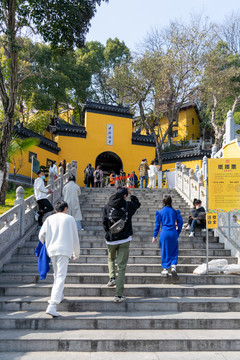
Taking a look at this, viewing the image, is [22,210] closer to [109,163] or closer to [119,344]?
[119,344]

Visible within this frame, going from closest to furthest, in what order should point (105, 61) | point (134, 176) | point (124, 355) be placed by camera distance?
1. point (124, 355)
2. point (134, 176)
3. point (105, 61)

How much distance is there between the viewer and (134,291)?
5.69 m

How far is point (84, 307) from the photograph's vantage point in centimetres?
521

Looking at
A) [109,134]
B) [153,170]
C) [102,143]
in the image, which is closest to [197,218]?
[153,170]

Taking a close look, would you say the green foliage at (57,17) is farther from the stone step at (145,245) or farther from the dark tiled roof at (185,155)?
the dark tiled roof at (185,155)

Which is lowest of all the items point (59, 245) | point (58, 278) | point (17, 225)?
point (58, 278)

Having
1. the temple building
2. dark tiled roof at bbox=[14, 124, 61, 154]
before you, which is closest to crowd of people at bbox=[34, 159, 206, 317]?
dark tiled roof at bbox=[14, 124, 61, 154]

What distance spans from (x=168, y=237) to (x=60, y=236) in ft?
6.62

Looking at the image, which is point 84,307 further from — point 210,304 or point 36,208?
point 36,208

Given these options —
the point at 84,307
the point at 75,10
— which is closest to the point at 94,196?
the point at 75,10

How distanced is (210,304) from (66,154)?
20.0m

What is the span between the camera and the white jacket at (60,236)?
4914 millimetres

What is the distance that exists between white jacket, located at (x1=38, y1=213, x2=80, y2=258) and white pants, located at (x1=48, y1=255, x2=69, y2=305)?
0.30ft

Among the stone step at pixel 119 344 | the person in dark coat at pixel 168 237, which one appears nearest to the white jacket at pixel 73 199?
the person in dark coat at pixel 168 237
